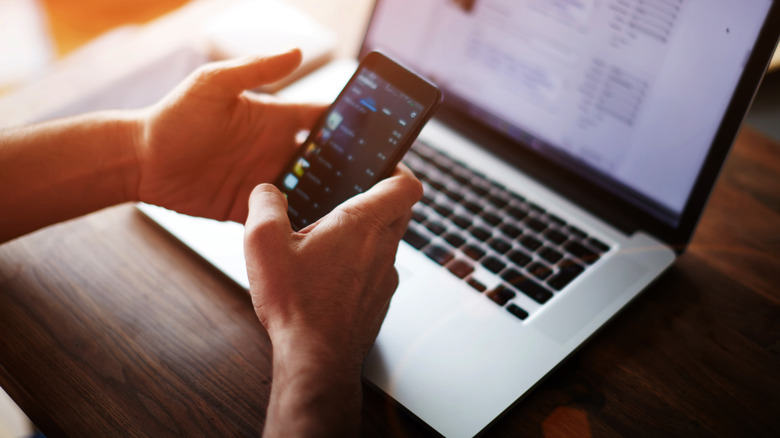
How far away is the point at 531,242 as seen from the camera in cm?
69

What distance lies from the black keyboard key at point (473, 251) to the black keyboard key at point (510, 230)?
4 cm

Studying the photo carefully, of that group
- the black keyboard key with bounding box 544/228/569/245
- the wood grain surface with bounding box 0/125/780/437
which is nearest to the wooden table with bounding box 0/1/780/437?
the wood grain surface with bounding box 0/125/780/437

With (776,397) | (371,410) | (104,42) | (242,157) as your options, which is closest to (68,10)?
(104,42)

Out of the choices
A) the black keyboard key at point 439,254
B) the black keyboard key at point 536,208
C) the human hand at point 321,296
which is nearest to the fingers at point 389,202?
the human hand at point 321,296

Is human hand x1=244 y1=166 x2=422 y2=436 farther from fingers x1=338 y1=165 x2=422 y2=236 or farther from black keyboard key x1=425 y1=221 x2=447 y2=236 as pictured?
black keyboard key x1=425 y1=221 x2=447 y2=236

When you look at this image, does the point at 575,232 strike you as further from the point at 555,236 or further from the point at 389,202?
the point at 389,202

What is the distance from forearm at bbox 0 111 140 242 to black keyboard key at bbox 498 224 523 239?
0.43 meters

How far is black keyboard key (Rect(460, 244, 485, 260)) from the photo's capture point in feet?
2.20

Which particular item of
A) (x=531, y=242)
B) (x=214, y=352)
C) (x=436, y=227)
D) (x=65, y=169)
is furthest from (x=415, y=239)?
(x=65, y=169)

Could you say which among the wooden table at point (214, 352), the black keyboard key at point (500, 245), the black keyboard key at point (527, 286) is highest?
the black keyboard key at point (500, 245)

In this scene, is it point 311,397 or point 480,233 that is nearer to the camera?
point 311,397

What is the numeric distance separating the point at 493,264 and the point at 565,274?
0.08m

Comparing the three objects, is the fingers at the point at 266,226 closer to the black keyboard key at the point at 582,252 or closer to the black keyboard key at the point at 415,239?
the black keyboard key at the point at 415,239

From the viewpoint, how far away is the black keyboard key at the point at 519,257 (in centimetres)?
67
